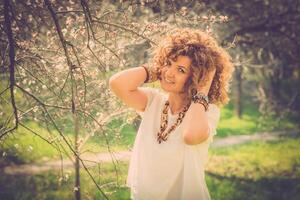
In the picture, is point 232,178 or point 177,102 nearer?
point 177,102

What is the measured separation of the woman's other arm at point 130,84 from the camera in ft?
9.76

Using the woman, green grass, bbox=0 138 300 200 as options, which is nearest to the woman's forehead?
the woman

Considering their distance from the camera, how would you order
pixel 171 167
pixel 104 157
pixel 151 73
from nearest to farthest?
pixel 171 167 < pixel 151 73 < pixel 104 157

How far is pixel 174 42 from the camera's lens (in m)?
2.95

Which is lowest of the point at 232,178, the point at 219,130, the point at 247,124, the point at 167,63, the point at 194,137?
the point at 232,178

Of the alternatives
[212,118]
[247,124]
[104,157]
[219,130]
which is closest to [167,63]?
[212,118]

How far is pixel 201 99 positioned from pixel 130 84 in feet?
1.64

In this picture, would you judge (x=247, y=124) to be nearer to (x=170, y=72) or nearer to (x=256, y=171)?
(x=256, y=171)

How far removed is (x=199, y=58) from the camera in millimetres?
2865

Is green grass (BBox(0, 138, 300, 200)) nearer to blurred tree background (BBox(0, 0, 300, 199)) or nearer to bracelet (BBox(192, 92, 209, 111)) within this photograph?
blurred tree background (BBox(0, 0, 300, 199))

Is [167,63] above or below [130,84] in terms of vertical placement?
above

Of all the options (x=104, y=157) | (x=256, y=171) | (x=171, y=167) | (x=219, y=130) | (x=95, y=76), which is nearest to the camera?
(x=171, y=167)

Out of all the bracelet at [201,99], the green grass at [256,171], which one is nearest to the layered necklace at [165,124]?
the bracelet at [201,99]

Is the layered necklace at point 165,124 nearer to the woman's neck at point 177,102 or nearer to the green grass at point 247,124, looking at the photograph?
the woman's neck at point 177,102
